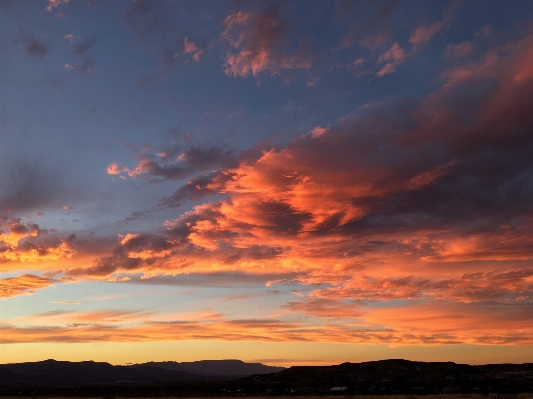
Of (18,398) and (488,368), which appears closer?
(18,398)

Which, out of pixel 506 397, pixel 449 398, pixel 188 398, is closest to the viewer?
pixel 506 397

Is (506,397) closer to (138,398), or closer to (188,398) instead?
(188,398)

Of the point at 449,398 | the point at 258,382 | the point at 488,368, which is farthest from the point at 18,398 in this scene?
the point at 488,368

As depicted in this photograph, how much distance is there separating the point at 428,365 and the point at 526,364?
32.4m

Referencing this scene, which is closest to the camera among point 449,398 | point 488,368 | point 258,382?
point 449,398

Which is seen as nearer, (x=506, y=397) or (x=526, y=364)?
(x=506, y=397)

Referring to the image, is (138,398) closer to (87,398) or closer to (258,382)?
(87,398)

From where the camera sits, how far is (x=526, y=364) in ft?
519

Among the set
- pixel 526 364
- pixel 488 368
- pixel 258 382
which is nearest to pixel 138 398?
pixel 258 382

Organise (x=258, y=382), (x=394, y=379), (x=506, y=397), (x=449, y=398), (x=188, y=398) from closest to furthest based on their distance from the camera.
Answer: (x=506, y=397)
(x=449, y=398)
(x=188, y=398)
(x=394, y=379)
(x=258, y=382)

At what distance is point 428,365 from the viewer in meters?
162

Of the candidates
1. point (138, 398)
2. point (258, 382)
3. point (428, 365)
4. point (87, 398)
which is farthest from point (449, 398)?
point (428, 365)

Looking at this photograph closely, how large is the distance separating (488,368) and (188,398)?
360 feet

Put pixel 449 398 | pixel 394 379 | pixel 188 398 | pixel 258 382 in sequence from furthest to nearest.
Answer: pixel 258 382, pixel 394 379, pixel 188 398, pixel 449 398
